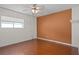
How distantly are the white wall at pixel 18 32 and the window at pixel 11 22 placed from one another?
208 mm

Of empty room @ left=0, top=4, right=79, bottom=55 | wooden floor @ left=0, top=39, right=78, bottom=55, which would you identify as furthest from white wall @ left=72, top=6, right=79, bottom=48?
wooden floor @ left=0, top=39, right=78, bottom=55

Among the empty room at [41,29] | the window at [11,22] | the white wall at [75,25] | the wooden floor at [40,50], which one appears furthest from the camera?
the window at [11,22]

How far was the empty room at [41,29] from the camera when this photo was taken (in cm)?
381

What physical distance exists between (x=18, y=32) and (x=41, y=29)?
6.85 feet

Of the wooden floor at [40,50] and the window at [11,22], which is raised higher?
the window at [11,22]

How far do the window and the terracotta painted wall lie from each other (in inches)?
66.0

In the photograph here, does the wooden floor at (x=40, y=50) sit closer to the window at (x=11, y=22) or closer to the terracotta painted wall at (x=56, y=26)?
the terracotta painted wall at (x=56, y=26)

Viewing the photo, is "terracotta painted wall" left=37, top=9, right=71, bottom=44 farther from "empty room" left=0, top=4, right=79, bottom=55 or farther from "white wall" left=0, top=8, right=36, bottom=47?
"white wall" left=0, top=8, right=36, bottom=47

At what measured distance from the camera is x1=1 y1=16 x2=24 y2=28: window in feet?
15.6

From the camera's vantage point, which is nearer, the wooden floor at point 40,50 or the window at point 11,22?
the wooden floor at point 40,50

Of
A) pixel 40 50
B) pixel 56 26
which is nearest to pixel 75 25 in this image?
pixel 56 26

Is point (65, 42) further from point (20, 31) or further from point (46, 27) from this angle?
point (20, 31)

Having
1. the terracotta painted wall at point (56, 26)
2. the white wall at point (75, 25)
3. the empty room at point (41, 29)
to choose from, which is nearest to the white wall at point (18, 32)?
the empty room at point (41, 29)
